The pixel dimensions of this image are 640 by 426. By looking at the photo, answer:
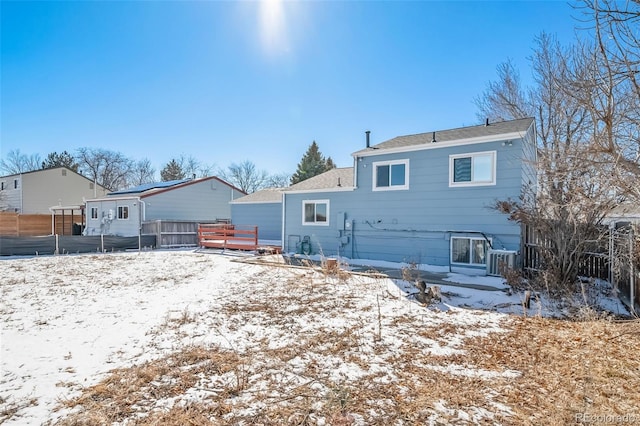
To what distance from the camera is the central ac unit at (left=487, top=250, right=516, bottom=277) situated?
8188mm

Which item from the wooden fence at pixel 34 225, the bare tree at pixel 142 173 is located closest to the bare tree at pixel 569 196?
the wooden fence at pixel 34 225

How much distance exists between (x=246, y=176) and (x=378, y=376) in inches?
1727

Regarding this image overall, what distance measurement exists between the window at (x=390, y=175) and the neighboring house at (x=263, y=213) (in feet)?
24.4

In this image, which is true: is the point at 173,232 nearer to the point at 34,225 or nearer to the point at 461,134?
the point at 34,225

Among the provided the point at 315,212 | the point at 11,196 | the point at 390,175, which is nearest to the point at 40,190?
the point at 11,196

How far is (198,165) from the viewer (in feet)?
147

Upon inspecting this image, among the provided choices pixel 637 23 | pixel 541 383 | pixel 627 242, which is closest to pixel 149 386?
pixel 541 383

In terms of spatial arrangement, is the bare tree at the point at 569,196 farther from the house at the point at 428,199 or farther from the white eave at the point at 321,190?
the white eave at the point at 321,190

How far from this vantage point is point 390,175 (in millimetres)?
11367

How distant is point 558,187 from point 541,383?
17.9ft

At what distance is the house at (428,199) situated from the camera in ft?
30.3

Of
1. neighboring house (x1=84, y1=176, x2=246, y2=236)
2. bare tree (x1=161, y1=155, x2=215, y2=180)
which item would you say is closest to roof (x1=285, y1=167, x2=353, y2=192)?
neighboring house (x1=84, y1=176, x2=246, y2=236)

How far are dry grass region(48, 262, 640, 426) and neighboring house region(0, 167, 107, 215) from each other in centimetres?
3119

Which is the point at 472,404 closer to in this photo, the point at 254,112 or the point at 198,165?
the point at 254,112
